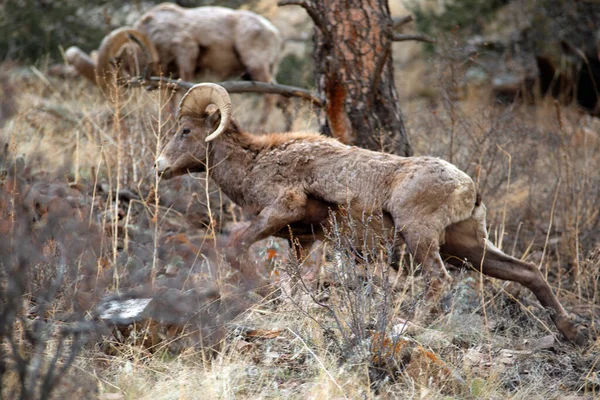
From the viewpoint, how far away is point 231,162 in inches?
270

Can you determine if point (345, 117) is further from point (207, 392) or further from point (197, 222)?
point (207, 392)

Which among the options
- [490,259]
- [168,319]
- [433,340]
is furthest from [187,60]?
[433,340]

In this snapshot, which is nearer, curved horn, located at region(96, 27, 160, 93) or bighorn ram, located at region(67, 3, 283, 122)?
curved horn, located at region(96, 27, 160, 93)

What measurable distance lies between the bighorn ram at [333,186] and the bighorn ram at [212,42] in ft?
21.2

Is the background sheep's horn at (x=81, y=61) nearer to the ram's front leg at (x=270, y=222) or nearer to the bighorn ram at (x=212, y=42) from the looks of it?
the bighorn ram at (x=212, y=42)

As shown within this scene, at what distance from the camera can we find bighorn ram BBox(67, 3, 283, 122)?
44.9 feet

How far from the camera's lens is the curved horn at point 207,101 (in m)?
6.64

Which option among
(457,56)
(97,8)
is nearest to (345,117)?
(457,56)

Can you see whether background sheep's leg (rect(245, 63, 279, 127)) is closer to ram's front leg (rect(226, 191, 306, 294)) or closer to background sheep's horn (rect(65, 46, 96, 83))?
background sheep's horn (rect(65, 46, 96, 83))

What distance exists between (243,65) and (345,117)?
6.95 metres

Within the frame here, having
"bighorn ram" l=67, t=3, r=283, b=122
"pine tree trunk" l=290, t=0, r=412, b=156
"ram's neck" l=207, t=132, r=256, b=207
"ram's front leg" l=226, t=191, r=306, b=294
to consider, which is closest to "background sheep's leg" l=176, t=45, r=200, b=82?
"bighorn ram" l=67, t=3, r=283, b=122

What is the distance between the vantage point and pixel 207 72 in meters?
14.2

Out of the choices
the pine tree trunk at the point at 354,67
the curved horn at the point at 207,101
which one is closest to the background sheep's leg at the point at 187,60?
the pine tree trunk at the point at 354,67

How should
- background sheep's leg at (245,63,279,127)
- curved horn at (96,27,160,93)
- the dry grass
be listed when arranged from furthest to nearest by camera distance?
background sheep's leg at (245,63,279,127) < curved horn at (96,27,160,93) < the dry grass
